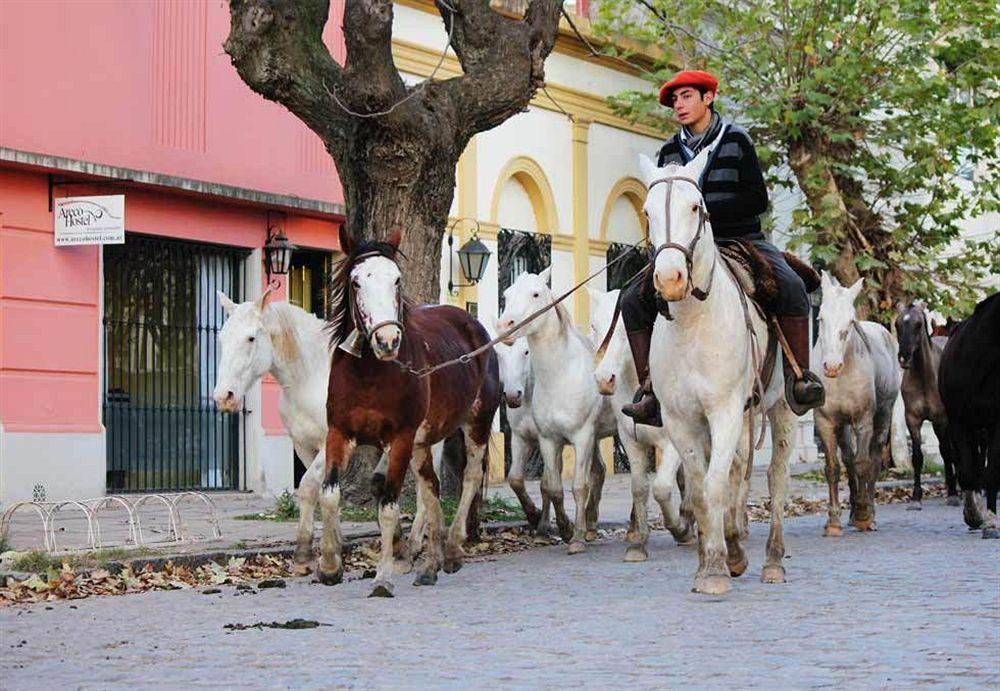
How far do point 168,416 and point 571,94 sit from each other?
411 inches

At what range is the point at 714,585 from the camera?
1016cm

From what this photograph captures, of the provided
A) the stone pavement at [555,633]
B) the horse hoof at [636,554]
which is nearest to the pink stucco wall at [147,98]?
the horse hoof at [636,554]

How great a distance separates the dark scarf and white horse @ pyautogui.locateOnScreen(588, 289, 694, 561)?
229cm

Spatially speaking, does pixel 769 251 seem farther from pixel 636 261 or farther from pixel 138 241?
pixel 636 261

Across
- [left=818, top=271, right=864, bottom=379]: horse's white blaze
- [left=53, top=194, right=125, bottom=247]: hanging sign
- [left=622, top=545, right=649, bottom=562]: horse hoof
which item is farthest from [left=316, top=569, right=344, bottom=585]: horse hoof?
[left=53, top=194, right=125, bottom=247]: hanging sign

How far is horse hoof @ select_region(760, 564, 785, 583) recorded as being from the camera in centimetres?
1088

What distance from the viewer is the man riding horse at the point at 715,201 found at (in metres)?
11.0

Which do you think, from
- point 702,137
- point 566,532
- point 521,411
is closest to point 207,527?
point 521,411

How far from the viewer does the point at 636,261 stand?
3341 centimetres

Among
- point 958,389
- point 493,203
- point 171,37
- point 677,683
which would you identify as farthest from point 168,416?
point 677,683

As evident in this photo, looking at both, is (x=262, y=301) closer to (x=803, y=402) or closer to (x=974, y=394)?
(x=803, y=402)

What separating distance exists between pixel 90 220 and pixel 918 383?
916 cm

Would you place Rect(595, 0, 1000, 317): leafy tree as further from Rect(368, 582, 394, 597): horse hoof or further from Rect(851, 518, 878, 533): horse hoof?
A: Rect(368, 582, 394, 597): horse hoof

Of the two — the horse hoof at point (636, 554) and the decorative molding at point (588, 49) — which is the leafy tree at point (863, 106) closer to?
the decorative molding at point (588, 49)
